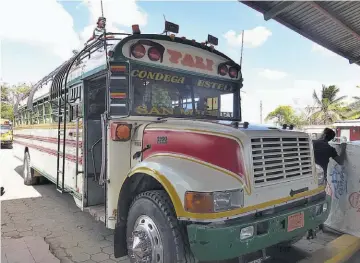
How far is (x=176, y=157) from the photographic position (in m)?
2.79

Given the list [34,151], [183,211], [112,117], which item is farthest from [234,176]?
[34,151]

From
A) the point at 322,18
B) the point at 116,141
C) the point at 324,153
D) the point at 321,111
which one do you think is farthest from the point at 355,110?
the point at 116,141

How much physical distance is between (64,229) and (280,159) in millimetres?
3535

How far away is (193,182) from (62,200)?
194 inches

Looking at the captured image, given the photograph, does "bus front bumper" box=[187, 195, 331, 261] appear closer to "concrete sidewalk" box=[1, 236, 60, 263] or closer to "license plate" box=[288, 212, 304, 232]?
"license plate" box=[288, 212, 304, 232]

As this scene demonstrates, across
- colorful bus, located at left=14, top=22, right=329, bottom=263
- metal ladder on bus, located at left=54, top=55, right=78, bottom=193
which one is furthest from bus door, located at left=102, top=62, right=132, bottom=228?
metal ladder on bus, located at left=54, top=55, right=78, bottom=193

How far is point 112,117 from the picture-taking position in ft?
11.1

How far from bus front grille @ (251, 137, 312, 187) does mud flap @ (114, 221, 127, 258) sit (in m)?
1.51

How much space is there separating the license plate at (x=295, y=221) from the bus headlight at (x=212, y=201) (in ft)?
2.06

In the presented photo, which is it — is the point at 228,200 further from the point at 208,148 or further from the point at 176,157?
the point at 176,157

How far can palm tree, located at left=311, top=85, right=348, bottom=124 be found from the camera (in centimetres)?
3244

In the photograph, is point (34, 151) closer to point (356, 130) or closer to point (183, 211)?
point (183, 211)

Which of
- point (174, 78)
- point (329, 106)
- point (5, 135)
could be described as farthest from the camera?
point (329, 106)

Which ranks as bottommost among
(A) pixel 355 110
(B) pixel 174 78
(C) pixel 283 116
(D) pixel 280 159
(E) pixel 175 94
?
(D) pixel 280 159
